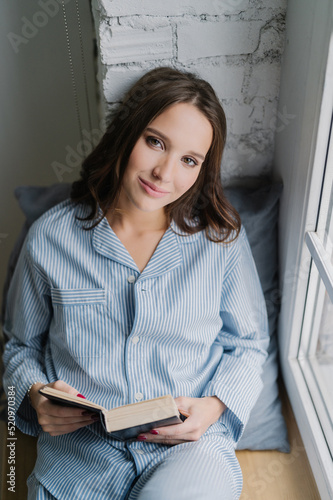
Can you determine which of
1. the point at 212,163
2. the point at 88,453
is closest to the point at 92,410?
the point at 88,453

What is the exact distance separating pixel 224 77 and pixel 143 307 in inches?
25.9

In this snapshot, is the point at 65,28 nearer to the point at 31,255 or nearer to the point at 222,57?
the point at 222,57

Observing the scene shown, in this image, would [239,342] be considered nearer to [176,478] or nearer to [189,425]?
[189,425]

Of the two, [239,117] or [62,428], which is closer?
[62,428]

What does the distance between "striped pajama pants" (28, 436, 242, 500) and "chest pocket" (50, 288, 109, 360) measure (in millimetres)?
246

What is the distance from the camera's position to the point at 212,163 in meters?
1.24

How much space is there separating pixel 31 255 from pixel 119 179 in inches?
11.3

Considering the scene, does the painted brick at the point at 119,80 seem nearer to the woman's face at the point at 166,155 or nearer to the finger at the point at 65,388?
the woman's face at the point at 166,155

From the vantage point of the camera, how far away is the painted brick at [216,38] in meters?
1.27

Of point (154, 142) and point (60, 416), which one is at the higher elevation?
point (154, 142)

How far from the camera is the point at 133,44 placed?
1272 mm
